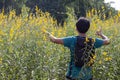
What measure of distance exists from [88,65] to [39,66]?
2.46 feet

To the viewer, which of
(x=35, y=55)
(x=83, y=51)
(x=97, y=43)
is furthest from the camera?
(x=35, y=55)

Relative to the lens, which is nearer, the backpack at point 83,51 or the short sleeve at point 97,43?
the backpack at point 83,51

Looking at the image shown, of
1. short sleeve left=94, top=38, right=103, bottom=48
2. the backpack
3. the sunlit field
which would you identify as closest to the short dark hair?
the backpack

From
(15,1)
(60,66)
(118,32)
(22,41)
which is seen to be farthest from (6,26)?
(15,1)

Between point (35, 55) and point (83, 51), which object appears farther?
point (35, 55)

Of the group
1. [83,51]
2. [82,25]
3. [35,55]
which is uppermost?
[82,25]

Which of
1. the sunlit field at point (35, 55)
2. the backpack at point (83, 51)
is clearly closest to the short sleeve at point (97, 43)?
the backpack at point (83, 51)

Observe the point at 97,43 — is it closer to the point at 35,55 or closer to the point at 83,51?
the point at 83,51

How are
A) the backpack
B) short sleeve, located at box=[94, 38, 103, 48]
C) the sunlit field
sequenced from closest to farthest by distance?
the backpack → short sleeve, located at box=[94, 38, 103, 48] → the sunlit field

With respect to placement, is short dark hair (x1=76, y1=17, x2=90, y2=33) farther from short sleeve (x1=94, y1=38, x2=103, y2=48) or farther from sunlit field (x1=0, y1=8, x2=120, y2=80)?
sunlit field (x1=0, y1=8, x2=120, y2=80)

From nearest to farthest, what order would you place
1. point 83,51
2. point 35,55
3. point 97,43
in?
point 83,51 → point 97,43 → point 35,55

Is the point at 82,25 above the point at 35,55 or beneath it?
above

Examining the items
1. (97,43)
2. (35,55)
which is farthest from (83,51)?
(35,55)

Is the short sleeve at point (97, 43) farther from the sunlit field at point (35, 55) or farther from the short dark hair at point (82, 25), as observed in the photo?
the sunlit field at point (35, 55)
